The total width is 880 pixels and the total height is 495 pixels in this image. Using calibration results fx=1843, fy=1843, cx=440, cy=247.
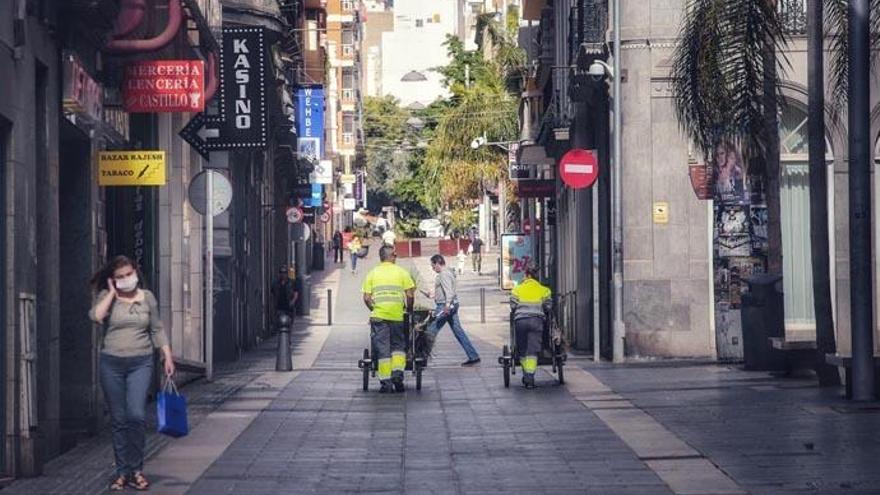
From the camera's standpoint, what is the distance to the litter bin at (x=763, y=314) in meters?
24.1

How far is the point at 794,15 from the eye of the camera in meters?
27.0

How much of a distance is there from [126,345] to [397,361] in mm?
9361

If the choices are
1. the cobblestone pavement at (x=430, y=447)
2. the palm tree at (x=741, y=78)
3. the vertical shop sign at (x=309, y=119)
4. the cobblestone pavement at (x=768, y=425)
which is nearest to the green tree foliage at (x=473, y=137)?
the vertical shop sign at (x=309, y=119)

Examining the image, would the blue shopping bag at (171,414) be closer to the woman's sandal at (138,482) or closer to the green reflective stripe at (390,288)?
the woman's sandal at (138,482)

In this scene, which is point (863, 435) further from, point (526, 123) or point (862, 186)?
point (526, 123)

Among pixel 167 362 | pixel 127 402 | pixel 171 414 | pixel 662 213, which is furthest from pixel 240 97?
pixel 171 414

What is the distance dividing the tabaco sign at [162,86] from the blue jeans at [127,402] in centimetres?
633

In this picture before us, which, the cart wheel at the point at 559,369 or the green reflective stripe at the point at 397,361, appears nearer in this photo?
the green reflective stripe at the point at 397,361

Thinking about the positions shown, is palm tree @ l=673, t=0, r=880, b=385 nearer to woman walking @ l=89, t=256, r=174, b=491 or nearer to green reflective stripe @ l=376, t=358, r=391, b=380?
green reflective stripe @ l=376, t=358, r=391, b=380

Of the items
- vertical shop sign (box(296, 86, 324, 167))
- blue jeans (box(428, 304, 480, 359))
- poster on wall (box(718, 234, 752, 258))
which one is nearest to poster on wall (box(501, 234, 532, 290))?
vertical shop sign (box(296, 86, 324, 167))

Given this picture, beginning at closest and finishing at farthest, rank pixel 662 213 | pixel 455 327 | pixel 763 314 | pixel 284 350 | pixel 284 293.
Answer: pixel 763 314 < pixel 284 350 < pixel 662 213 < pixel 455 327 < pixel 284 293

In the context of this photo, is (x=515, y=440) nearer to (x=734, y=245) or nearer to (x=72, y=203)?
(x=72, y=203)

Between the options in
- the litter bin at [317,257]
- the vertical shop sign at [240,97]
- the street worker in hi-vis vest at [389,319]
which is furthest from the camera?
the litter bin at [317,257]

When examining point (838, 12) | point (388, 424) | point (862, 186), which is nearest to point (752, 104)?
point (838, 12)
